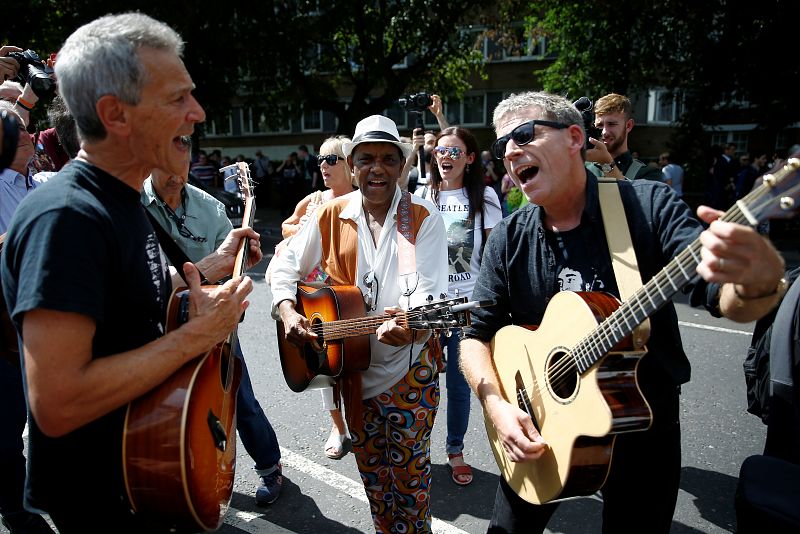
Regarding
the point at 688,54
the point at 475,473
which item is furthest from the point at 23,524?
the point at 688,54

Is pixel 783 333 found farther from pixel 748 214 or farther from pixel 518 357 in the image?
pixel 748 214

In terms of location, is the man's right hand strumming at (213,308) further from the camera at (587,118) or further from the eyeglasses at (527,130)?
the camera at (587,118)

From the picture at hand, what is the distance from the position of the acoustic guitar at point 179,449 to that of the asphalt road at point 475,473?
1.48m

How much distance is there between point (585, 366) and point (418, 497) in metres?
1.28

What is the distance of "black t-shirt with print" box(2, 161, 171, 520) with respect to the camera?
1.36 m

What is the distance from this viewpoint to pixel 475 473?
369cm

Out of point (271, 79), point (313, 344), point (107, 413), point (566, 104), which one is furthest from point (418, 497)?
point (271, 79)

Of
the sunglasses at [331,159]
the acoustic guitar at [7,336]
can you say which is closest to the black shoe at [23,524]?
the acoustic guitar at [7,336]

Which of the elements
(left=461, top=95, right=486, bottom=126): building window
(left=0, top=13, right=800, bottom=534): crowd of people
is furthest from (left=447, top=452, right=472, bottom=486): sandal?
(left=461, top=95, right=486, bottom=126): building window

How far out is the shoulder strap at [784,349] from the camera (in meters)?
2.14

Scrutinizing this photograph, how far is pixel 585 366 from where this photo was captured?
182 centimetres

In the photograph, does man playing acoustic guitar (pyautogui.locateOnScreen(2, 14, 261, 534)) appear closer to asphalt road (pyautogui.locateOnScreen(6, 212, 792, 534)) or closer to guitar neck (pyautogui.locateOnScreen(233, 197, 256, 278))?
guitar neck (pyautogui.locateOnScreen(233, 197, 256, 278))

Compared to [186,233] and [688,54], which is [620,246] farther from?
[688,54]

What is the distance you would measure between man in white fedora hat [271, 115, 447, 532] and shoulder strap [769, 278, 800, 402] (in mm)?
1403
